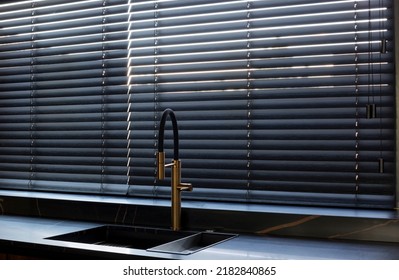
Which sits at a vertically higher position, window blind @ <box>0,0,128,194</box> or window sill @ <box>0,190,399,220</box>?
window blind @ <box>0,0,128,194</box>

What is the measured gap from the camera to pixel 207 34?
2719 mm

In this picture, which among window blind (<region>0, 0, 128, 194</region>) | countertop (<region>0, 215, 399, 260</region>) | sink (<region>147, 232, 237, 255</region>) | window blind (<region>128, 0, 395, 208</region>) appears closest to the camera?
countertop (<region>0, 215, 399, 260</region>)

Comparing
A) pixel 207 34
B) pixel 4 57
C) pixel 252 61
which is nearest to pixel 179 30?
pixel 207 34

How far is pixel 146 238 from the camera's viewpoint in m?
2.54

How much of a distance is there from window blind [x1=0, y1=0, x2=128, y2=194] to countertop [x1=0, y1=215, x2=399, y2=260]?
0.66m

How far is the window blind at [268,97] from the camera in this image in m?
2.39

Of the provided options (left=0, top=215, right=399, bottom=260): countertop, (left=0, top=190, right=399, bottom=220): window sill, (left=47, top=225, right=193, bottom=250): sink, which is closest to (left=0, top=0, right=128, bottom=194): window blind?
(left=0, top=190, right=399, bottom=220): window sill

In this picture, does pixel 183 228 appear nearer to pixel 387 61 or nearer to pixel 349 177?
pixel 349 177

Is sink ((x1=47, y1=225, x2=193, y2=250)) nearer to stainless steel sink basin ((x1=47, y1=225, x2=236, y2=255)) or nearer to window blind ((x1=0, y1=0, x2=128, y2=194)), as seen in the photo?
stainless steel sink basin ((x1=47, y1=225, x2=236, y2=255))

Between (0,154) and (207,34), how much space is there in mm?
1493

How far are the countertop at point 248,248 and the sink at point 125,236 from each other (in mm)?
108

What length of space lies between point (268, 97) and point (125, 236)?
3.02ft

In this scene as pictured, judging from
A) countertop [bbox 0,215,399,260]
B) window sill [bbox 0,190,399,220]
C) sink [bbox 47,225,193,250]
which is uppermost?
window sill [bbox 0,190,399,220]

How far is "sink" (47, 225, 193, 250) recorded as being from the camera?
8.10 feet
